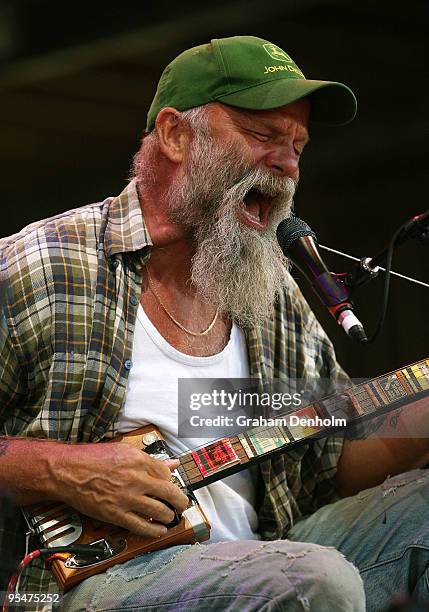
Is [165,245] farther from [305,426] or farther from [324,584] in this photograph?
[324,584]

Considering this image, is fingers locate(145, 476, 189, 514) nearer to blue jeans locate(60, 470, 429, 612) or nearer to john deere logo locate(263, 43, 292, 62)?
blue jeans locate(60, 470, 429, 612)

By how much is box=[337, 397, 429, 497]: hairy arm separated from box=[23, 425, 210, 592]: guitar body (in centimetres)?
58

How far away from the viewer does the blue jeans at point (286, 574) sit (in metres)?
1.54

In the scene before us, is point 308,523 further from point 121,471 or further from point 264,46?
point 264,46

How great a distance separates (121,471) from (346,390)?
58 centimetres

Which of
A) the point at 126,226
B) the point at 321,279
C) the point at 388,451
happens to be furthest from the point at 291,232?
the point at 388,451

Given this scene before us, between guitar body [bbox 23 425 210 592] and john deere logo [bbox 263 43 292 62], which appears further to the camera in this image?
john deere logo [bbox 263 43 292 62]

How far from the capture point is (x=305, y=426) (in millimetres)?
2008

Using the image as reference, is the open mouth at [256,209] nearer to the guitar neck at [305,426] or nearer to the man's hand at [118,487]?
the guitar neck at [305,426]

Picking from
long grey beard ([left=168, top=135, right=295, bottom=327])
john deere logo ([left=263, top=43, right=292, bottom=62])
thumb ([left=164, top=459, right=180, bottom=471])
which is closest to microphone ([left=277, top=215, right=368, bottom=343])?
long grey beard ([left=168, top=135, right=295, bottom=327])

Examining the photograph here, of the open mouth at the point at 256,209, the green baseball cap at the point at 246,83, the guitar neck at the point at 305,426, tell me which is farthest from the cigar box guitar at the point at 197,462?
the green baseball cap at the point at 246,83

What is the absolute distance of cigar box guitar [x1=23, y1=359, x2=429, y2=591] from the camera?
177 centimetres

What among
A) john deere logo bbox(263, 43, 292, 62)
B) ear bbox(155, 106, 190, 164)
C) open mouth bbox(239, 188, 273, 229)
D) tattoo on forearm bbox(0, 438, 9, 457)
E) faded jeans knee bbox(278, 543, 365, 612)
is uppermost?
john deere logo bbox(263, 43, 292, 62)
